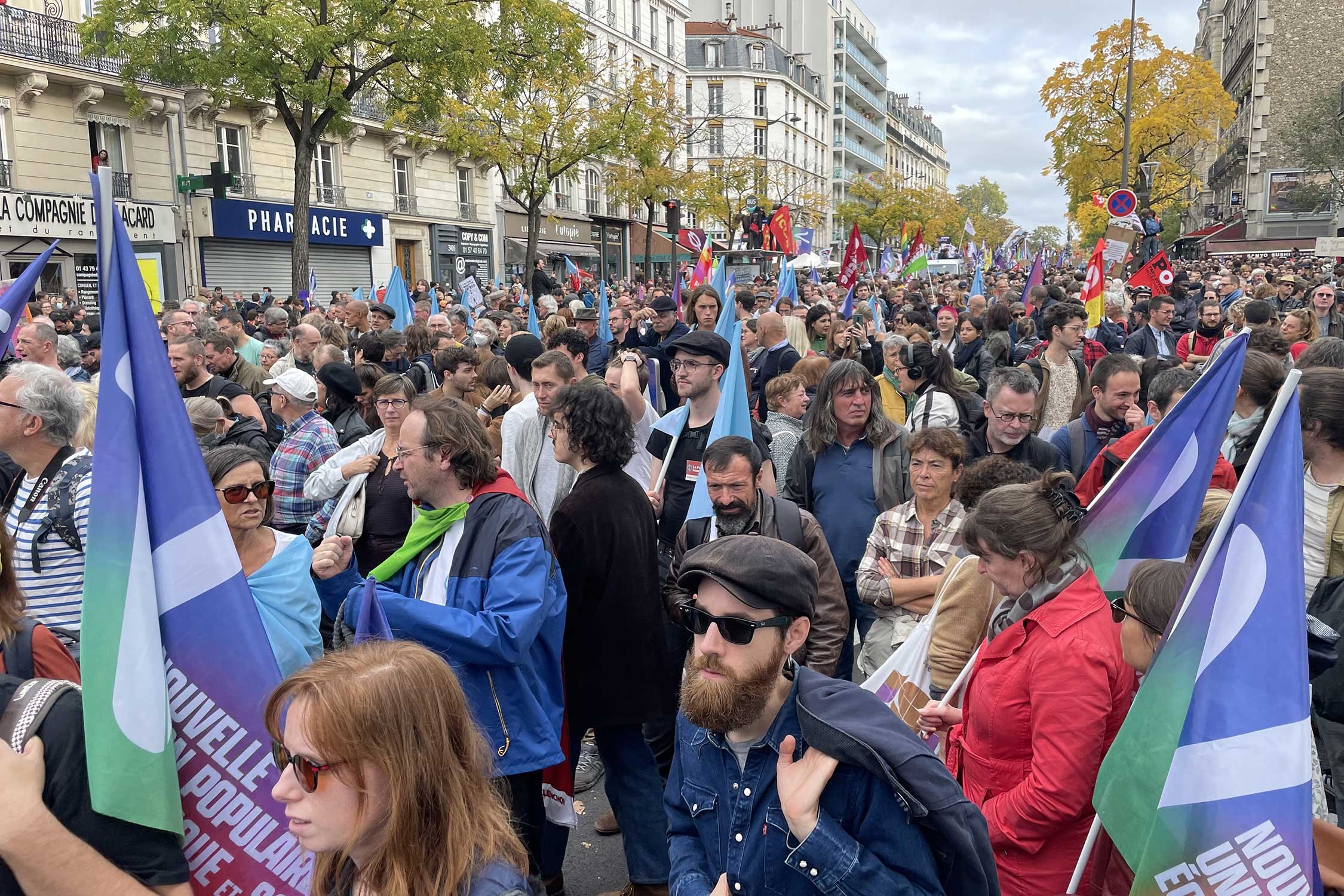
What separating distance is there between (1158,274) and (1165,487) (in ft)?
35.4

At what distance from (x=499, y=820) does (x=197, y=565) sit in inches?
41.0

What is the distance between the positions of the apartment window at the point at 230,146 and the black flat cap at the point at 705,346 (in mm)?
25794

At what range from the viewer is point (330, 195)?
30.7 metres

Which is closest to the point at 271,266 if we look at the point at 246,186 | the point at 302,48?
the point at 246,186

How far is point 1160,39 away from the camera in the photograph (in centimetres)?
3272

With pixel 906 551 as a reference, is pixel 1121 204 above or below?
above

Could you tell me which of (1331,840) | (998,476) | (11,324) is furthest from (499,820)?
(998,476)

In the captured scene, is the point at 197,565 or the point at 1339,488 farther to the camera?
the point at 1339,488

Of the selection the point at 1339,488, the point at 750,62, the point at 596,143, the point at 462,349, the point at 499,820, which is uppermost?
the point at 750,62

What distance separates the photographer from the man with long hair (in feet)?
15.4

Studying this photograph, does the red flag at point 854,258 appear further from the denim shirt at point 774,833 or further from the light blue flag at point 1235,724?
the denim shirt at point 774,833

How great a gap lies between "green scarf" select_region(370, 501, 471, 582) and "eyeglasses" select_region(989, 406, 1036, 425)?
267 centimetres

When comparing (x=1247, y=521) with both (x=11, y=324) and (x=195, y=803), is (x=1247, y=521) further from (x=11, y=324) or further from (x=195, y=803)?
(x=11, y=324)

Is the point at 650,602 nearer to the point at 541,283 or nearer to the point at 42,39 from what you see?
the point at 541,283
